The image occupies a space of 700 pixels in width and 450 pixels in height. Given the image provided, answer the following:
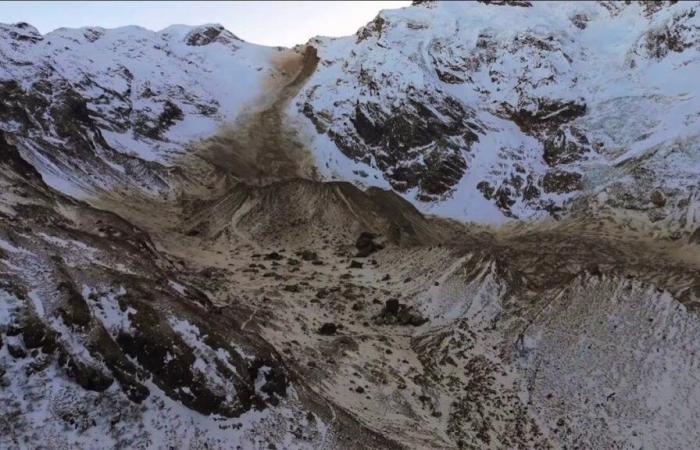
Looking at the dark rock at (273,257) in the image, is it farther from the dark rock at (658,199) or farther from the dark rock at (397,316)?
the dark rock at (658,199)

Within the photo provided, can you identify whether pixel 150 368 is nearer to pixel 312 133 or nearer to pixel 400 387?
pixel 400 387

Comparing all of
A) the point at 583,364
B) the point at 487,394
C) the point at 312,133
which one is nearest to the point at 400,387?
the point at 487,394

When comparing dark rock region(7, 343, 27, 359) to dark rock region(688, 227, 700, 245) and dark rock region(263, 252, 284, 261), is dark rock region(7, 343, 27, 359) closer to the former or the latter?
dark rock region(263, 252, 284, 261)

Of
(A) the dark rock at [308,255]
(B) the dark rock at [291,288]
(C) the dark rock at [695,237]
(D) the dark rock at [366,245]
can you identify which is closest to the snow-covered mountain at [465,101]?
(C) the dark rock at [695,237]

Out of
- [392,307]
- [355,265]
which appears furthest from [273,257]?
[392,307]

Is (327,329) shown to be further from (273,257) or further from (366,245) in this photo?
(366,245)

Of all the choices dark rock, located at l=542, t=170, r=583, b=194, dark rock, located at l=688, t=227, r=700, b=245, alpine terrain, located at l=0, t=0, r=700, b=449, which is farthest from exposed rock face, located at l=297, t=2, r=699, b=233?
dark rock, located at l=688, t=227, r=700, b=245
